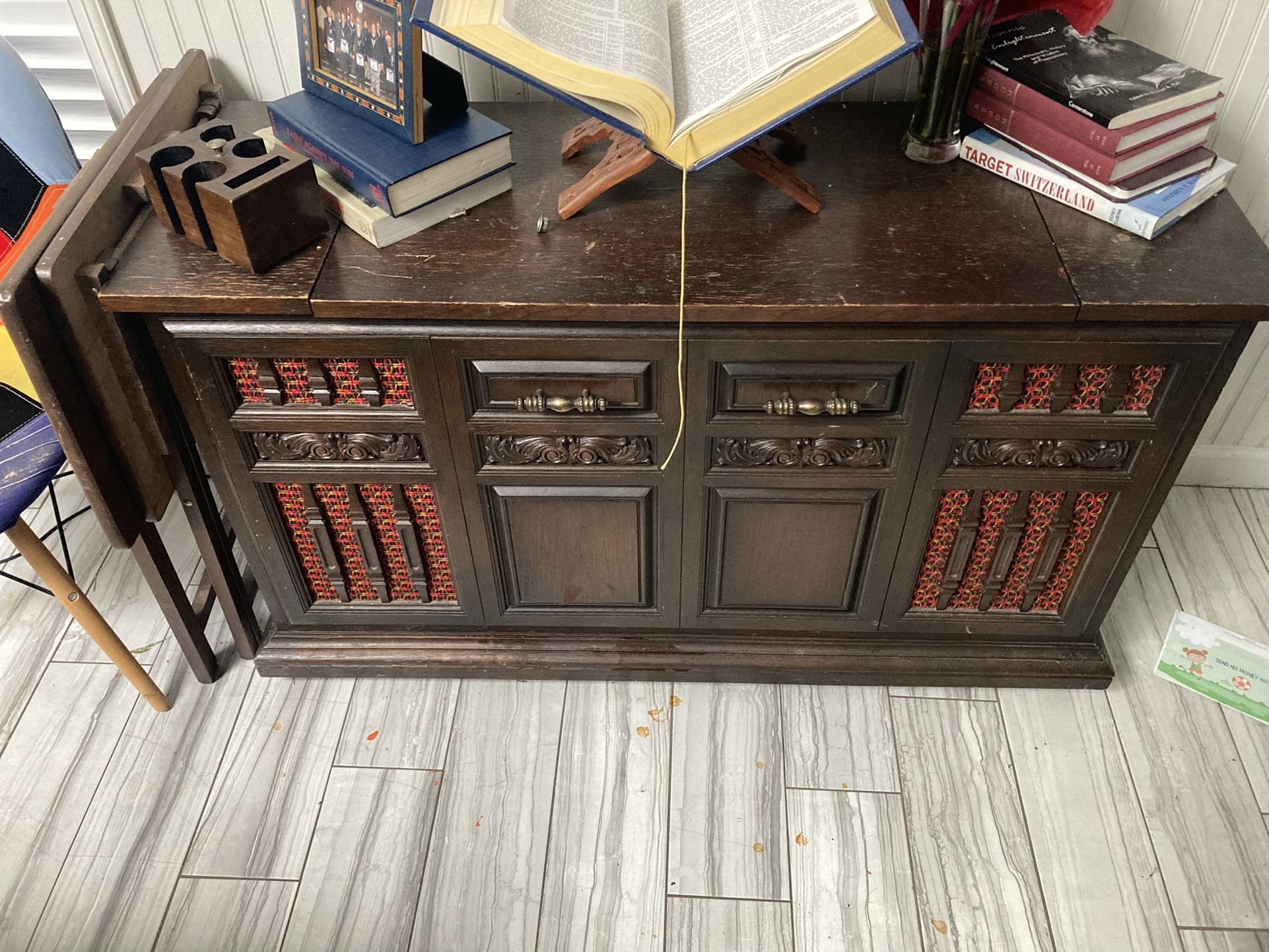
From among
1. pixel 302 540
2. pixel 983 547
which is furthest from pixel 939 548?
pixel 302 540

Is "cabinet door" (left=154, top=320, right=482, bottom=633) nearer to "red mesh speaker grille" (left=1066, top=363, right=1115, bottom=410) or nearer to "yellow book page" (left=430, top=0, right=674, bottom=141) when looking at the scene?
"yellow book page" (left=430, top=0, right=674, bottom=141)

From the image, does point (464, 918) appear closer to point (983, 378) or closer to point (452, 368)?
Result: point (452, 368)

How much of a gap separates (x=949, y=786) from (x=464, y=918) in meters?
0.76

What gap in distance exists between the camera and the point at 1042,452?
1354 mm

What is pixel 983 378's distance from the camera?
1.27 metres

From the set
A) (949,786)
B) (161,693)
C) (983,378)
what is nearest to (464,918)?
(161,693)

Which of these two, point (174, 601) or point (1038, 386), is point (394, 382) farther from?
point (1038, 386)

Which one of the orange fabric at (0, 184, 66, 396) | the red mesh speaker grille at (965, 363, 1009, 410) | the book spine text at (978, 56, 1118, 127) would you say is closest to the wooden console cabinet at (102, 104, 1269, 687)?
the red mesh speaker grille at (965, 363, 1009, 410)

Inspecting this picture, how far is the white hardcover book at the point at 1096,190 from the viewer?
4.06ft

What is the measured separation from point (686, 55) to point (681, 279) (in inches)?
11.1

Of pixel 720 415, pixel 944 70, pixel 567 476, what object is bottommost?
pixel 567 476

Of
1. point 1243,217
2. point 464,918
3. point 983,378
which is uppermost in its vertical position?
point 1243,217

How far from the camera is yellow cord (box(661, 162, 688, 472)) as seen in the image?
1.18 m

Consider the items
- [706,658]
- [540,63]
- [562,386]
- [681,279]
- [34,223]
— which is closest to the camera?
[540,63]
